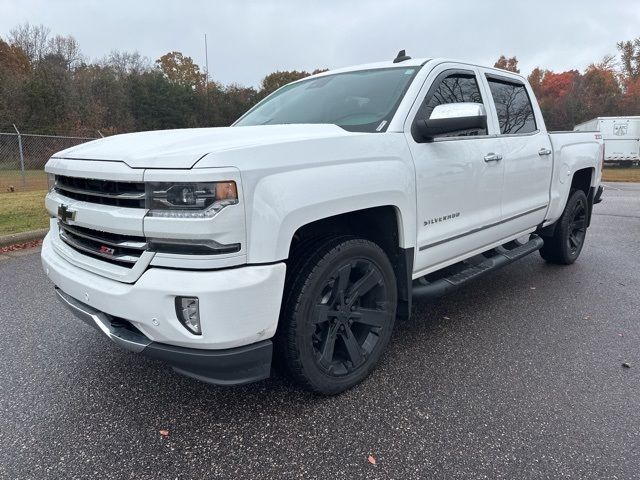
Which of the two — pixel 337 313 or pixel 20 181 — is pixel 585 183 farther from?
pixel 20 181

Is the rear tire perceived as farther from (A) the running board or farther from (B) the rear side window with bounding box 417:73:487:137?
(B) the rear side window with bounding box 417:73:487:137

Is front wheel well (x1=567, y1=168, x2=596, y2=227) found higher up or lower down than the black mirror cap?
lower down

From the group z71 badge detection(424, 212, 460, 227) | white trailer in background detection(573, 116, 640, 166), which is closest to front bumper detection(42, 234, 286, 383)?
z71 badge detection(424, 212, 460, 227)

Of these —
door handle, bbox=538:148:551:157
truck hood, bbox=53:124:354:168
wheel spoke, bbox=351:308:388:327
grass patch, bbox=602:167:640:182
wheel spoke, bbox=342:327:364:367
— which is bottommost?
grass patch, bbox=602:167:640:182

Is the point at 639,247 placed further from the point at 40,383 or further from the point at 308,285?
the point at 40,383

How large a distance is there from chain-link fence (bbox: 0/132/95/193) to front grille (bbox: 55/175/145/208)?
1097 centimetres

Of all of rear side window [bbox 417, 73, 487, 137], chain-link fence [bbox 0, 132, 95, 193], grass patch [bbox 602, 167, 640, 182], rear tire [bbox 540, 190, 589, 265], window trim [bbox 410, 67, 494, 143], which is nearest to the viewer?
window trim [bbox 410, 67, 494, 143]

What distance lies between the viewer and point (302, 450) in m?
2.28

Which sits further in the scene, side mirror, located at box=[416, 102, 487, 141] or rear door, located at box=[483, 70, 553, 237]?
rear door, located at box=[483, 70, 553, 237]

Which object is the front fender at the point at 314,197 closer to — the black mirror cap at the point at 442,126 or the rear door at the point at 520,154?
the black mirror cap at the point at 442,126

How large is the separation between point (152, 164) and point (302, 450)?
4.89 ft

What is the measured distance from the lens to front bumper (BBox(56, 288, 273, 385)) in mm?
2150

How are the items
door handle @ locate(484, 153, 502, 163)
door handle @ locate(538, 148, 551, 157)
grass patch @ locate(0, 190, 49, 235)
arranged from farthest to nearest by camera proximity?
grass patch @ locate(0, 190, 49, 235)
door handle @ locate(538, 148, 551, 157)
door handle @ locate(484, 153, 502, 163)

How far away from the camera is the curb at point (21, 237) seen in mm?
6373
